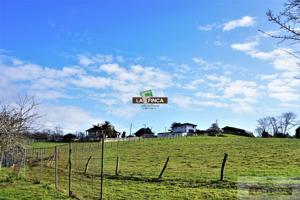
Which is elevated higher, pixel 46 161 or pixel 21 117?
pixel 21 117

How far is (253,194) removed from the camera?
53.2 ft

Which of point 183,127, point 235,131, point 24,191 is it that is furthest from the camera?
point 235,131

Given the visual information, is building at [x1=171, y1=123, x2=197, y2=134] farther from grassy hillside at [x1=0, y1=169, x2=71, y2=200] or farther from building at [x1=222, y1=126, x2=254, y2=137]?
grassy hillside at [x1=0, y1=169, x2=71, y2=200]

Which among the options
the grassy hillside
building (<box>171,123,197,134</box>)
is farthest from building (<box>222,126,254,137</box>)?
the grassy hillside

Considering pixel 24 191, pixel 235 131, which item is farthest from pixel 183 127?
pixel 24 191

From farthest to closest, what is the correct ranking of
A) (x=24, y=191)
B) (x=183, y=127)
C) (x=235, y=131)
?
1. (x=235, y=131)
2. (x=183, y=127)
3. (x=24, y=191)

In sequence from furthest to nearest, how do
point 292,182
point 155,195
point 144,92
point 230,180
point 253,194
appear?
point 144,92 < point 230,180 < point 292,182 < point 155,195 < point 253,194

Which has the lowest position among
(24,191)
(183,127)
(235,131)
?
(24,191)

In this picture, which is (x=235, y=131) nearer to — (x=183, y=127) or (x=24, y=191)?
(x=183, y=127)

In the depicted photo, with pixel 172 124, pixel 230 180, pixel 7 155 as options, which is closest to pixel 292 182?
pixel 230 180

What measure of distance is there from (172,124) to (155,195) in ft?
364

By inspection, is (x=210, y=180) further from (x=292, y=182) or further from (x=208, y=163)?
(x=208, y=163)

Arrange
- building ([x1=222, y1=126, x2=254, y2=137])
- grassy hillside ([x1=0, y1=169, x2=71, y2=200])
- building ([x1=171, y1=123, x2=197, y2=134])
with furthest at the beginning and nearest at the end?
building ([x1=171, y1=123, x2=197, y2=134]) → building ([x1=222, y1=126, x2=254, y2=137]) → grassy hillside ([x1=0, y1=169, x2=71, y2=200])

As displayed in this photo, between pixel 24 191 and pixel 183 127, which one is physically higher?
pixel 183 127
